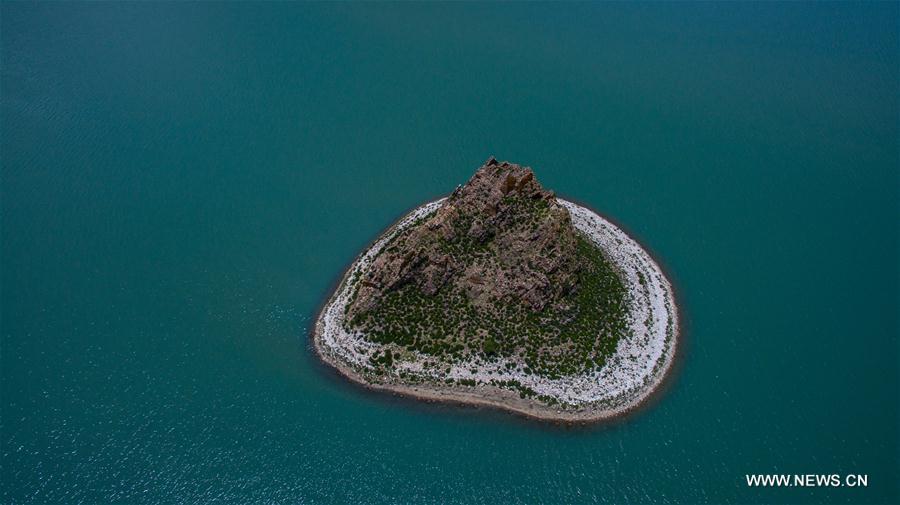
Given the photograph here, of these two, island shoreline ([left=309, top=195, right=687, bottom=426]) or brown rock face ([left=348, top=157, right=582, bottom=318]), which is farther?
brown rock face ([left=348, top=157, right=582, bottom=318])

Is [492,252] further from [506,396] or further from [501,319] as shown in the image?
[506,396]

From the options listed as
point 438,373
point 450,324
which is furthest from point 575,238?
point 438,373

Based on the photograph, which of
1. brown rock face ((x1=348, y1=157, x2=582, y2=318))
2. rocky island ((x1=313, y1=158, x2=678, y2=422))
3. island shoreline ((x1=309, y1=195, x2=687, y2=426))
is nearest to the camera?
island shoreline ((x1=309, y1=195, x2=687, y2=426))

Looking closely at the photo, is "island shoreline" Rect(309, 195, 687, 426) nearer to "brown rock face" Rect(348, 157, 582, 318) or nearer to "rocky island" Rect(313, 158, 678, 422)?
"rocky island" Rect(313, 158, 678, 422)

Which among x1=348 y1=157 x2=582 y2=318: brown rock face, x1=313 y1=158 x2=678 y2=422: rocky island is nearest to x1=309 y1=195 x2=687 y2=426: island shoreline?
x1=313 y1=158 x2=678 y2=422: rocky island

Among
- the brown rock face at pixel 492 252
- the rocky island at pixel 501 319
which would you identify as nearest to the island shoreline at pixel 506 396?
the rocky island at pixel 501 319

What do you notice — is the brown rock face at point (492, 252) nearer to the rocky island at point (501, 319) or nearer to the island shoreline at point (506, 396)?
the rocky island at point (501, 319)

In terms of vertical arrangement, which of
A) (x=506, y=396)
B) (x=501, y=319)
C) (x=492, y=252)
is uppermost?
(x=492, y=252)

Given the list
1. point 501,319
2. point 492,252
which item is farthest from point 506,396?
point 492,252
